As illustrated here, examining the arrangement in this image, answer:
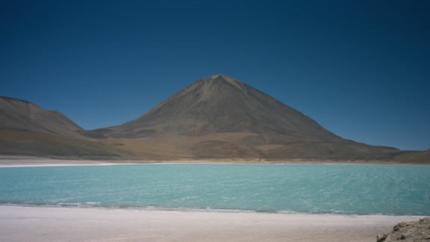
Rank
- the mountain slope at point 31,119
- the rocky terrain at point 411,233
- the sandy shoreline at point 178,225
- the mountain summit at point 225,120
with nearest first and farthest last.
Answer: the rocky terrain at point 411,233 → the sandy shoreline at point 178,225 → the mountain slope at point 31,119 → the mountain summit at point 225,120

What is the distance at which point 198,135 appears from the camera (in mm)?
162375

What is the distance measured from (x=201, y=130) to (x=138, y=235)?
509ft

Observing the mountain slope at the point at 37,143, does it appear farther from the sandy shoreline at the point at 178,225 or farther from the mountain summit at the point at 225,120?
the sandy shoreline at the point at 178,225

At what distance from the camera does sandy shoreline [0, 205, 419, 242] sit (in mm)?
12703

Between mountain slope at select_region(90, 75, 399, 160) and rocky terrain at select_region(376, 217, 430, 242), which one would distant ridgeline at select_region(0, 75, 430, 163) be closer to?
mountain slope at select_region(90, 75, 399, 160)

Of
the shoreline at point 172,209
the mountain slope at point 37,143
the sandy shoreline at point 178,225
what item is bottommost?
the sandy shoreline at point 178,225

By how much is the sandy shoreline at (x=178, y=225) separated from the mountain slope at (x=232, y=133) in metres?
93.5

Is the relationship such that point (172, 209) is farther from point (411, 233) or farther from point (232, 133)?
point (232, 133)

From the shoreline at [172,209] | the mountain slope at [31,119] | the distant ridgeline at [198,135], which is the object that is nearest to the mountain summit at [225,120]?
the distant ridgeline at [198,135]

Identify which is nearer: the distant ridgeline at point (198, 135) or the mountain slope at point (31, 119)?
the distant ridgeline at point (198, 135)

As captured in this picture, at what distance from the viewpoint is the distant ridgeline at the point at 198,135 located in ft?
325

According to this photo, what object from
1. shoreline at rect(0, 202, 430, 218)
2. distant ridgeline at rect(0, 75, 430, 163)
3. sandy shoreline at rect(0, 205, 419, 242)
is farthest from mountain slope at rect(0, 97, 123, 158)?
sandy shoreline at rect(0, 205, 419, 242)

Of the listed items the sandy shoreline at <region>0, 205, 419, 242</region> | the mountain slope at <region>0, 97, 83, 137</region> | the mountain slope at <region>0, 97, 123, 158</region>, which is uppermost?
the mountain slope at <region>0, 97, 83, 137</region>

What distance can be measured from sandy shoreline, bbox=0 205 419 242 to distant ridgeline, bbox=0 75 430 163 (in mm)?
69630
